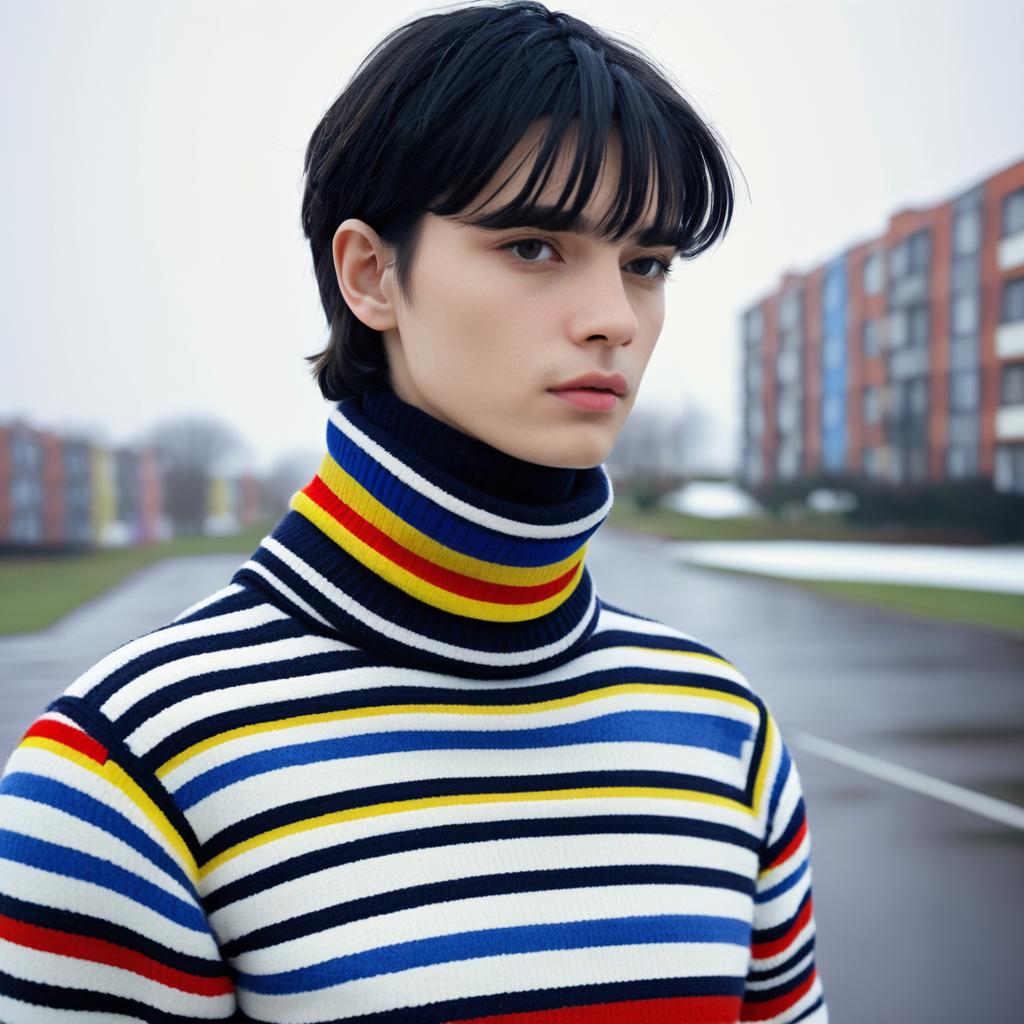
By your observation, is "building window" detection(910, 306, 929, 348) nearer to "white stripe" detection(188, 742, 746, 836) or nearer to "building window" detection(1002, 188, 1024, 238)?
"building window" detection(1002, 188, 1024, 238)

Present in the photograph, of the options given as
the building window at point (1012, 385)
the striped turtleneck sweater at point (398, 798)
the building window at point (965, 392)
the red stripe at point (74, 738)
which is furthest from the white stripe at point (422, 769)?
the building window at point (965, 392)

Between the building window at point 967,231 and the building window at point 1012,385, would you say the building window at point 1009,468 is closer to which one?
the building window at point 1012,385

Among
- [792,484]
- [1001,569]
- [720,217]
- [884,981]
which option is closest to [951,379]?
→ [792,484]

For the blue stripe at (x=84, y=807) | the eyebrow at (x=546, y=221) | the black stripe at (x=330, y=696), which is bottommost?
the blue stripe at (x=84, y=807)

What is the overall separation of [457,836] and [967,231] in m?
28.5

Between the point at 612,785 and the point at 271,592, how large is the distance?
17.1 inches

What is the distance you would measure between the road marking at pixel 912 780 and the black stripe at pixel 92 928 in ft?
17.0

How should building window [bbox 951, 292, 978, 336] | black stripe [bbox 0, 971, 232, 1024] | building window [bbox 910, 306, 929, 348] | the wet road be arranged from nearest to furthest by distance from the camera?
black stripe [bbox 0, 971, 232, 1024], the wet road, building window [bbox 951, 292, 978, 336], building window [bbox 910, 306, 929, 348]

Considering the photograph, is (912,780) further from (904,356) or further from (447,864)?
(904,356)

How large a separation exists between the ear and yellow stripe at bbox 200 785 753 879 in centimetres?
52

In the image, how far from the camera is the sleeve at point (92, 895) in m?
0.98

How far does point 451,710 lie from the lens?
1.20 meters

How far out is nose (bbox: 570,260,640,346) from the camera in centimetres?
113

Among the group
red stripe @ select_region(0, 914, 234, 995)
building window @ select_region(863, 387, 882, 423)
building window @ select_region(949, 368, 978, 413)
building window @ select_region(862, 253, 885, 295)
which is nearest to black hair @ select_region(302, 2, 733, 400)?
red stripe @ select_region(0, 914, 234, 995)
